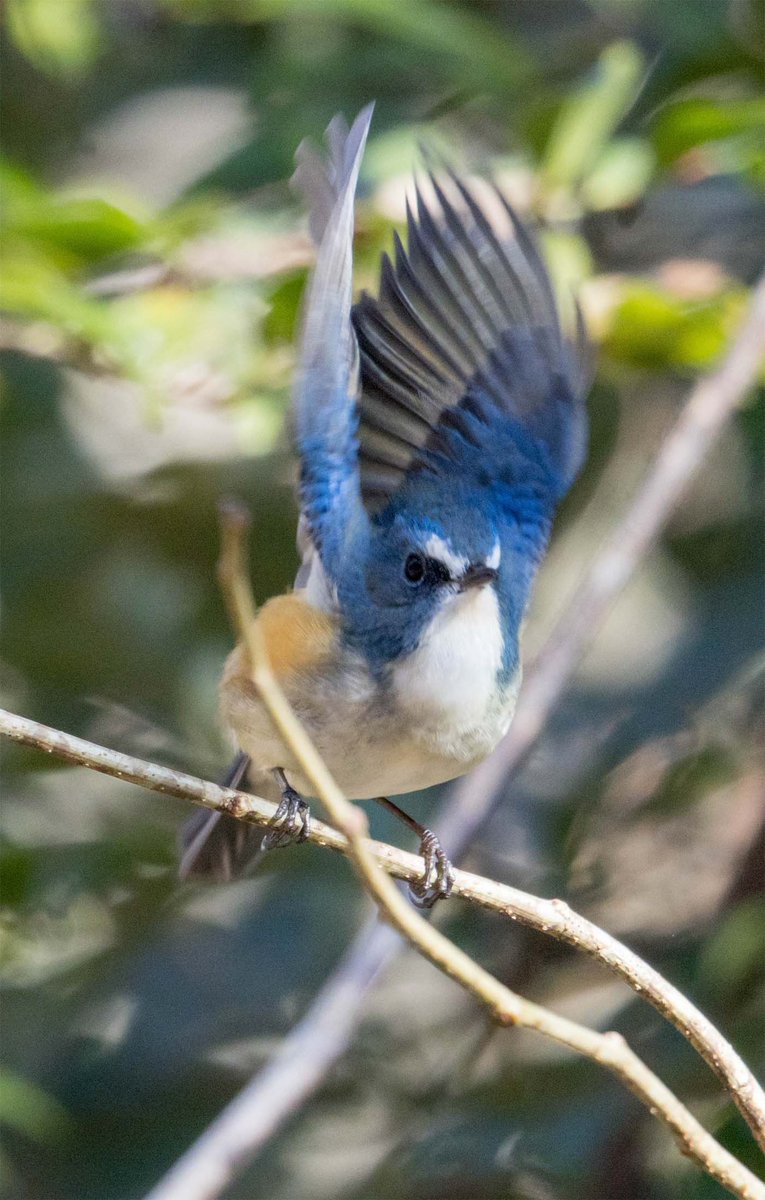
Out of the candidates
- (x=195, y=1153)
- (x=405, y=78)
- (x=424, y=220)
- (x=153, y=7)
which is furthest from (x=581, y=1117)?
(x=153, y=7)

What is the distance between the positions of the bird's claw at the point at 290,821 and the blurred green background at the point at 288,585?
100 centimetres

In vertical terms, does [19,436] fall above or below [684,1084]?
above

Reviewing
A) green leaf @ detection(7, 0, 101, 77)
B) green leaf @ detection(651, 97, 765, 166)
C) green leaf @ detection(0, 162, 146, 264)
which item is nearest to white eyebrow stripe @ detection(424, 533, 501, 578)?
green leaf @ detection(0, 162, 146, 264)

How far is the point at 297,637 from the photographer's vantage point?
266 cm

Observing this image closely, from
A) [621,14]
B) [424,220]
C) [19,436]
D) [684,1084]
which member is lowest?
[684,1084]

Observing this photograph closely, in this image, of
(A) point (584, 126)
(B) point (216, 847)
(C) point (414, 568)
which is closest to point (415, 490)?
(C) point (414, 568)

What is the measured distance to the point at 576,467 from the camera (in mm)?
3049

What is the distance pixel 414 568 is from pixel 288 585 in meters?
1.14

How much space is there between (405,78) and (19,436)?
153cm

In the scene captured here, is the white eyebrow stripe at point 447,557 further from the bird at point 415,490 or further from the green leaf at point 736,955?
the green leaf at point 736,955

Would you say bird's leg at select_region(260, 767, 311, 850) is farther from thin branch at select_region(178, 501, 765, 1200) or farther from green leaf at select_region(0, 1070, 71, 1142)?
green leaf at select_region(0, 1070, 71, 1142)

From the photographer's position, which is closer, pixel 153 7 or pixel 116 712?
pixel 116 712

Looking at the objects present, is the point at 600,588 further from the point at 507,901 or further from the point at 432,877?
the point at 507,901

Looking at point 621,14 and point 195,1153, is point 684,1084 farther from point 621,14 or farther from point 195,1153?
point 621,14
